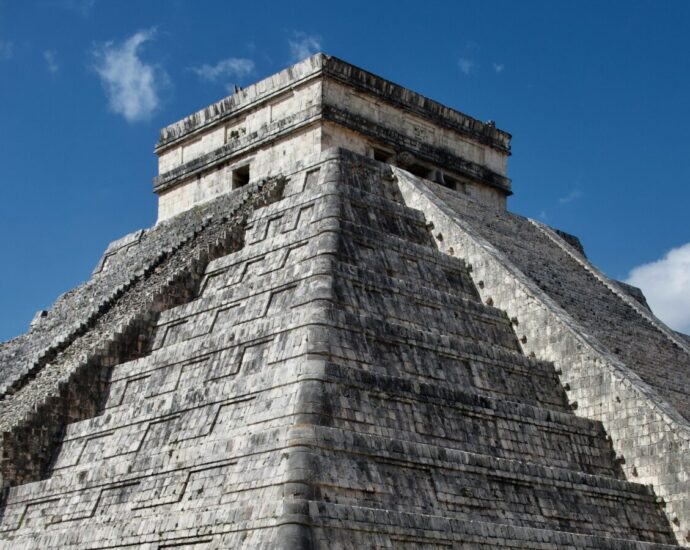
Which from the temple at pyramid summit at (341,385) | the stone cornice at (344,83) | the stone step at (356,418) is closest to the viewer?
the temple at pyramid summit at (341,385)

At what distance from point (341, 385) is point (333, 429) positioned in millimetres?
732

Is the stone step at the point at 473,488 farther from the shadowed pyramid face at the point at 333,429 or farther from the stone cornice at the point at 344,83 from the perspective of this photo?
the stone cornice at the point at 344,83

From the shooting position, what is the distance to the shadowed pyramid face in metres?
10.7

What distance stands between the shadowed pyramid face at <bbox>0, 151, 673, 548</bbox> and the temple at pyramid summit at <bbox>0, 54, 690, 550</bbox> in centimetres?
3

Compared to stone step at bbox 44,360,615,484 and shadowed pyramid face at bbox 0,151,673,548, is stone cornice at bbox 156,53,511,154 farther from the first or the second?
stone step at bbox 44,360,615,484

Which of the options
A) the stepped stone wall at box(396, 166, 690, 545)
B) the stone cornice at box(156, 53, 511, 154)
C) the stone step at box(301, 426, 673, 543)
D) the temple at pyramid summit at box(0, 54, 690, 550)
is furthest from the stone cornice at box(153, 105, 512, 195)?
the stone step at box(301, 426, 673, 543)

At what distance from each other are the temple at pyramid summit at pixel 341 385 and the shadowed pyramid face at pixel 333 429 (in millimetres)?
27

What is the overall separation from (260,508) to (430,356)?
3464 mm

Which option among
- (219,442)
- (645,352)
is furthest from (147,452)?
(645,352)

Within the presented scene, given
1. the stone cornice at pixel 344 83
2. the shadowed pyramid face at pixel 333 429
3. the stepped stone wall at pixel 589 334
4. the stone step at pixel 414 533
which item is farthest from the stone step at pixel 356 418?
the stone cornice at pixel 344 83

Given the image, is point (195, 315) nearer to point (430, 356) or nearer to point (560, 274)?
point (430, 356)

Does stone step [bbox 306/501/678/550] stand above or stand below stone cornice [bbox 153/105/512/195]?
below

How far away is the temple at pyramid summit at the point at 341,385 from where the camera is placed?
36.1ft

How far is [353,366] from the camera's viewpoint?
12.1 m
